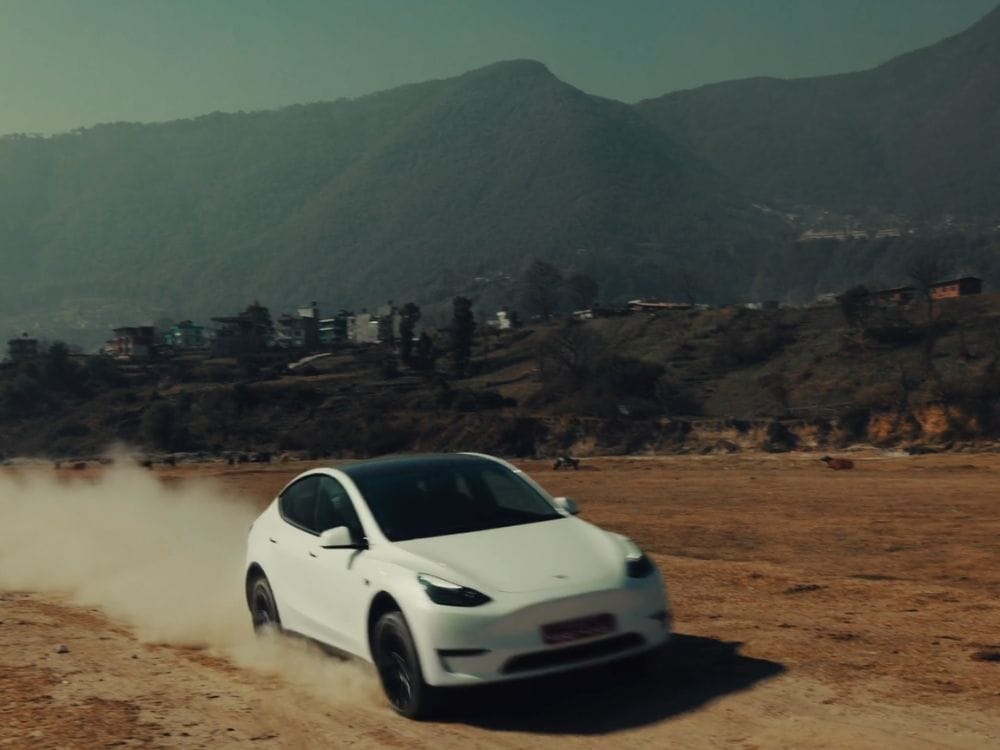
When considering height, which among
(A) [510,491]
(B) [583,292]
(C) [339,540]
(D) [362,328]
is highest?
(B) [583,292]

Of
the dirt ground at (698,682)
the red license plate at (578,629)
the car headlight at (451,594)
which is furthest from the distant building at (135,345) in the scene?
the red license plate at (578,629)

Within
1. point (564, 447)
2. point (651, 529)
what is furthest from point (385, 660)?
point (564, 447)

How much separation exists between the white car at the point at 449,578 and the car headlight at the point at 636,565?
0.04 ft

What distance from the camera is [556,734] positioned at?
719 centimetres

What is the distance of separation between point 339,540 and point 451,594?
1.23 m

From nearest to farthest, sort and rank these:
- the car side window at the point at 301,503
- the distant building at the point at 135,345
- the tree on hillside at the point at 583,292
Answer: the car side window at the point at 301,503, the distant building at the point at 135,345, the tree on hillside at the point at 583,292

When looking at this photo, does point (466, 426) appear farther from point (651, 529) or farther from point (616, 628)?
point (616, 628)

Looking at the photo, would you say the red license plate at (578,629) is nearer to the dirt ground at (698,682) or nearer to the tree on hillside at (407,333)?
the dirt ground at (698,682)

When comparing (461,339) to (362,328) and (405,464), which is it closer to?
(362,328)

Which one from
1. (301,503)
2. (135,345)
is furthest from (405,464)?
(135,345)

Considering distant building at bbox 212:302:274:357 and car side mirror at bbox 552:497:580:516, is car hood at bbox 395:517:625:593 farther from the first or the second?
distant building at bbox 212:302:274:357

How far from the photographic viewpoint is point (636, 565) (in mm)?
8039

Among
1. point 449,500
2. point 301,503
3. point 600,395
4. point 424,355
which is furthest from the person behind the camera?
point 424,355

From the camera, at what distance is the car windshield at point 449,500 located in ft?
28.1
